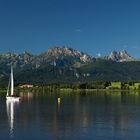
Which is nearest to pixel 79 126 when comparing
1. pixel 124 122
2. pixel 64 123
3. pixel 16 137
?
pixel 64 123

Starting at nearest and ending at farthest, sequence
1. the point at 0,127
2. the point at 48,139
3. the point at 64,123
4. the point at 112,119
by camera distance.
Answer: the point at 48,139 < the point at 0,127 < the point at 64,123 < the point at 112,119

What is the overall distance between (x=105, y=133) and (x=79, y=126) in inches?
486

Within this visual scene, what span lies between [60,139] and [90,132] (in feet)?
32.8

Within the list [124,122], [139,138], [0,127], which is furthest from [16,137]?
[124,122]

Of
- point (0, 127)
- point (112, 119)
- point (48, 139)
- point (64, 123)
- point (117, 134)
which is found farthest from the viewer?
point (112, 119)

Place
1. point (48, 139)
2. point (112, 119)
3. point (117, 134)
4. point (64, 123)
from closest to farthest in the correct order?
point (48, 139), point (117, 134), point (64, 123), point (112, 119)

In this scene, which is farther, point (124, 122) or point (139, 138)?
point (124, 122)

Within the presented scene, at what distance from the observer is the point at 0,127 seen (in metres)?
A: 92.8

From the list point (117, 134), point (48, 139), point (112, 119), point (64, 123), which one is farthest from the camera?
point (112, 119)

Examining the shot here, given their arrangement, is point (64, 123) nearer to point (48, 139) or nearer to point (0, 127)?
point (0, 127)

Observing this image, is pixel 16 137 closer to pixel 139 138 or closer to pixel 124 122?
pixel 139 138

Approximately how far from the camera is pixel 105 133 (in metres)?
83.8

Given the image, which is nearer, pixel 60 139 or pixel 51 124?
pixel 60 139

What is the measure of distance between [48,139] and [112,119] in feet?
122
